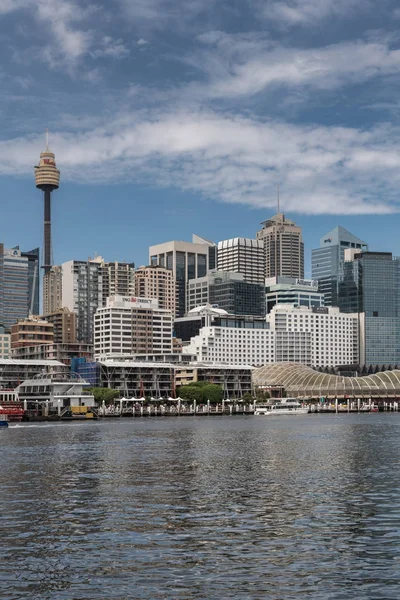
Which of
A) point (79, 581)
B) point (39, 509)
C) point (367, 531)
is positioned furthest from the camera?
point (39, 509)

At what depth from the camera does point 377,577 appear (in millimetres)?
39250

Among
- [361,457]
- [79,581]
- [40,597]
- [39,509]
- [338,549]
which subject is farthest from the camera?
[361,457]

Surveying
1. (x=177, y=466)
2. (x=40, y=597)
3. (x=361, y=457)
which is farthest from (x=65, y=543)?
(x=361, y=457)

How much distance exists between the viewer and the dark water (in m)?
38.4

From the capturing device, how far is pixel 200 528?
51.1m

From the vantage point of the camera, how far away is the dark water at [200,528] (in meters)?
38.4

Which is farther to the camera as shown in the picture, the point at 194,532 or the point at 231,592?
the point at 194,532

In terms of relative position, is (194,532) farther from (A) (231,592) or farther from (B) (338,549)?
(A) (231,592)

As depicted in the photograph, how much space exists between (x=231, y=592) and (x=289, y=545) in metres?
9.47

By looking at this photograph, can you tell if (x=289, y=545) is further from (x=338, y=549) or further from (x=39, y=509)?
(x=39, y=509)

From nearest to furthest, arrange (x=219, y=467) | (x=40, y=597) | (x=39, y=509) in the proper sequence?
(x=40, y=597) → (x=39, y=509) → (x=219, y=467)

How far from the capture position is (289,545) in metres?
46.0

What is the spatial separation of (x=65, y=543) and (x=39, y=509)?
39.5 ft

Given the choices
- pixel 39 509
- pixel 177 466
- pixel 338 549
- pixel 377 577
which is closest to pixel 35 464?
pixel 177 466
